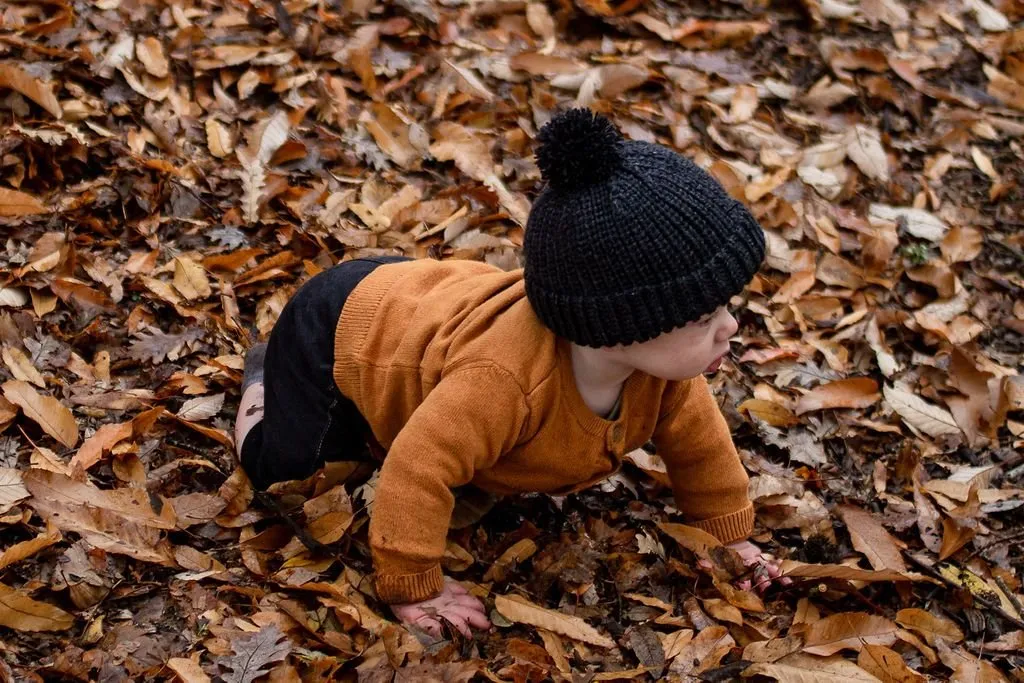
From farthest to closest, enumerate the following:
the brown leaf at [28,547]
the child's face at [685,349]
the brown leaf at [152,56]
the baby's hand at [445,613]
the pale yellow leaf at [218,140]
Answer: the brown leaf at [152,56], the pale yellow leaf at [218,140], the baby's hand at [445,613], the brown leaf at [28,547], the child's face at [685,349]

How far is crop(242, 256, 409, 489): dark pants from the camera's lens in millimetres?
2465

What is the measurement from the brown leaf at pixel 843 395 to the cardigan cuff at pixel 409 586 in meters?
1.32

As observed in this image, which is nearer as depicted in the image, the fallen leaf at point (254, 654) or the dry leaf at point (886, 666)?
the fallen leaf at point (254, 654)

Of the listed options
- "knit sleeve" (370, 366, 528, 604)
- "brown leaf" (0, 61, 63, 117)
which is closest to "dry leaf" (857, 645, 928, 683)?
"knit sleeve" (370, 366, 528, 604)

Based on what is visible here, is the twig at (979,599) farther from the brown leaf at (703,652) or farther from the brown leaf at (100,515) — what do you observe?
the brown leaf at (100,515)

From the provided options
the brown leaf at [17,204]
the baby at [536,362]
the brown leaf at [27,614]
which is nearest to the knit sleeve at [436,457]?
the baby at [536,362]

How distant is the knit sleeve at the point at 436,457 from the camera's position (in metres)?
2.08

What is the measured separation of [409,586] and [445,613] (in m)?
0.12

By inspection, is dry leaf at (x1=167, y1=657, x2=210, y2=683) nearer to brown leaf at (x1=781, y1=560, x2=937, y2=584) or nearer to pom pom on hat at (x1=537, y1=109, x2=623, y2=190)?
pom pom on hat at (x1=537, y1=109, x2=623, y2=190)

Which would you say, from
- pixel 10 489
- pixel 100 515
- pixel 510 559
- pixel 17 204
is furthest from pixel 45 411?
pixel 510 559

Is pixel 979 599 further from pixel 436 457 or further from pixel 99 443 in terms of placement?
pixel 99 443

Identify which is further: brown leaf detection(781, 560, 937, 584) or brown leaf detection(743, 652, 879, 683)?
brown leaf detection(781, 560, 937, 584)

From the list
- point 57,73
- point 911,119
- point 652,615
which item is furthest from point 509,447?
point 911,119

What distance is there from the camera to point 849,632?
7.66 ft
